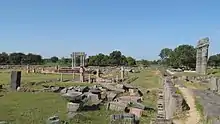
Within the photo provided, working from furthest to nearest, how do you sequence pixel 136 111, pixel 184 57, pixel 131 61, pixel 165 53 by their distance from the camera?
pixel 165 53 < pixel 131 61 < pixel 184 57 < pixel 136 111

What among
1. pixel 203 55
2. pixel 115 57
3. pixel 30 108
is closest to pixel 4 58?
pixel 115 57

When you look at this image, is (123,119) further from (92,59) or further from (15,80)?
(92,59)

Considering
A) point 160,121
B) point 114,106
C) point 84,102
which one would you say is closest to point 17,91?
point 84,102

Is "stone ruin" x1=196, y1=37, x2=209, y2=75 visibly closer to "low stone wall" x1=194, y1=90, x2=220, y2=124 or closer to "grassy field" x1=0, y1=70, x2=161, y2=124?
"grassy field" x1=0, y1=70, x2=161, y2=124

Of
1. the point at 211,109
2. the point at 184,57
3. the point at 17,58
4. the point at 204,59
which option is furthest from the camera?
the point at 17,58

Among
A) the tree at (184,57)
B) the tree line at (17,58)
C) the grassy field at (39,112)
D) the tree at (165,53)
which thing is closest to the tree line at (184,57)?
the tree at (184,57)

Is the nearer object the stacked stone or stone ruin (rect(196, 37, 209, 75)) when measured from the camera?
the stacked stone

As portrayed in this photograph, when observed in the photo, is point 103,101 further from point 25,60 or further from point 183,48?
point 25,60

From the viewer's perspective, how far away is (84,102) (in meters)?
18.9

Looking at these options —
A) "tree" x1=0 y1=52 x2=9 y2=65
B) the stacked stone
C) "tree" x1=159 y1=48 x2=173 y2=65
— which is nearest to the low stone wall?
the stacked stone

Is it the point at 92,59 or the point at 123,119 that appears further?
the point at 92,59

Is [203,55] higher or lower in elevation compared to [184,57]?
lower

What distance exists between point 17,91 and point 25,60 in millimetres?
96731

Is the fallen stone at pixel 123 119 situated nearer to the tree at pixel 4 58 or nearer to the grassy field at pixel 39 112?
the grassy field at pixel 39 112
